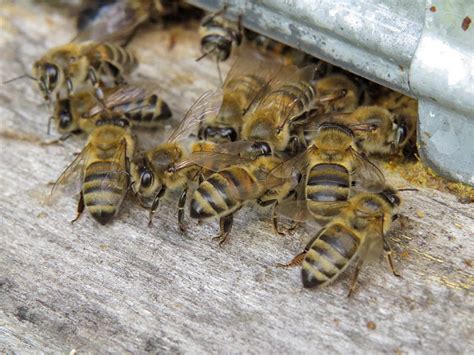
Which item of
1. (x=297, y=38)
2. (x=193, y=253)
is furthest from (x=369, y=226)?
(x=297, y=38)

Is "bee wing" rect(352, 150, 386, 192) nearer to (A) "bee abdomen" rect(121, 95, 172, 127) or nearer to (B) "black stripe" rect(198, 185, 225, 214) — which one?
(B) "black stripe" rect(198, 185, 225, 214)

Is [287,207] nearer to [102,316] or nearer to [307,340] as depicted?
[307,340]

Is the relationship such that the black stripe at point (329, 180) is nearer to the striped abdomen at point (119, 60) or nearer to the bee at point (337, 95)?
the bee at point (337, 95)

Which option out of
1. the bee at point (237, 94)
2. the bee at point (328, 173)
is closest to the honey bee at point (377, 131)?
the bee at point (328, 173)

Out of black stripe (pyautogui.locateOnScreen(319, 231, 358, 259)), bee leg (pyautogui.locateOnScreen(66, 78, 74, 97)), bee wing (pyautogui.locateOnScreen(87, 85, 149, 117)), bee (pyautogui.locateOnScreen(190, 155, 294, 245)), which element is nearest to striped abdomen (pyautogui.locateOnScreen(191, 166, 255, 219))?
bee (pyautogui.locateOnScreen(190, 155, 294, 245))

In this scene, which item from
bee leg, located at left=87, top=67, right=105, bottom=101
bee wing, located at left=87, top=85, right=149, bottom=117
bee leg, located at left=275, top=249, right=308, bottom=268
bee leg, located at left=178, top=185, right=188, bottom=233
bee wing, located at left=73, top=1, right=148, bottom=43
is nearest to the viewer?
bee leg, located at left=275, top=249, right=308, bottom=268

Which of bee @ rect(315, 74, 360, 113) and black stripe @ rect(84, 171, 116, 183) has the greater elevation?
bee @ rect(315, 74, 360, 113)

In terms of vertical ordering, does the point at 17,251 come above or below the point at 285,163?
below
